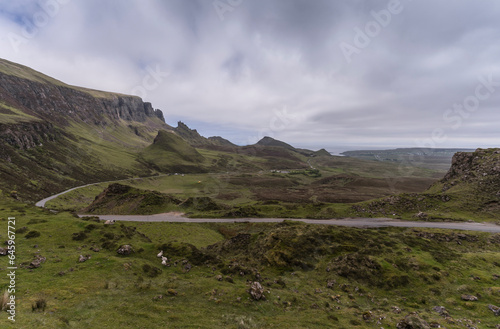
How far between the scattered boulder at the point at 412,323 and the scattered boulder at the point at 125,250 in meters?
31.9

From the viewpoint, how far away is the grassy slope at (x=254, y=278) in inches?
685

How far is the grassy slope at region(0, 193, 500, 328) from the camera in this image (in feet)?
57.1

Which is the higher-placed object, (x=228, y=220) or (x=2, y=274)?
(x=2, y=274)

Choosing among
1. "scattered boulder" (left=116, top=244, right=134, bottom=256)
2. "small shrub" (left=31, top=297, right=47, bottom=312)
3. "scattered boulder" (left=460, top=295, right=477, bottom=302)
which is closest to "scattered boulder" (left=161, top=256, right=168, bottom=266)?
"scattered boulder" (left=116, top=244, right=134, bottom=256)

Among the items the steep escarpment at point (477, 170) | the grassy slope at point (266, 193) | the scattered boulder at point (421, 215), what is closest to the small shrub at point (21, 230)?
the grassy slope at point (266, 193)

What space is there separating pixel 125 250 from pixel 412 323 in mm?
33244

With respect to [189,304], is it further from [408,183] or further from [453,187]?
[408,183]

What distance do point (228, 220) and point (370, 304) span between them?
1815 inches

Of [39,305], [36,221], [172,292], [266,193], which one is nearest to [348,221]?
[172,292]

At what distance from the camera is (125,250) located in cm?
2856

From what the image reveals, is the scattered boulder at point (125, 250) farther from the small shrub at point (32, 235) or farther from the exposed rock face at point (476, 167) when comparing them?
the exposed rock face at point (476, 167)

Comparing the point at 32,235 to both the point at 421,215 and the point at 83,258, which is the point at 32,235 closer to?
the point at 83,258

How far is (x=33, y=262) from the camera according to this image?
22938mm

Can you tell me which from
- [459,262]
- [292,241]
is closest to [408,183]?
[459,262]
